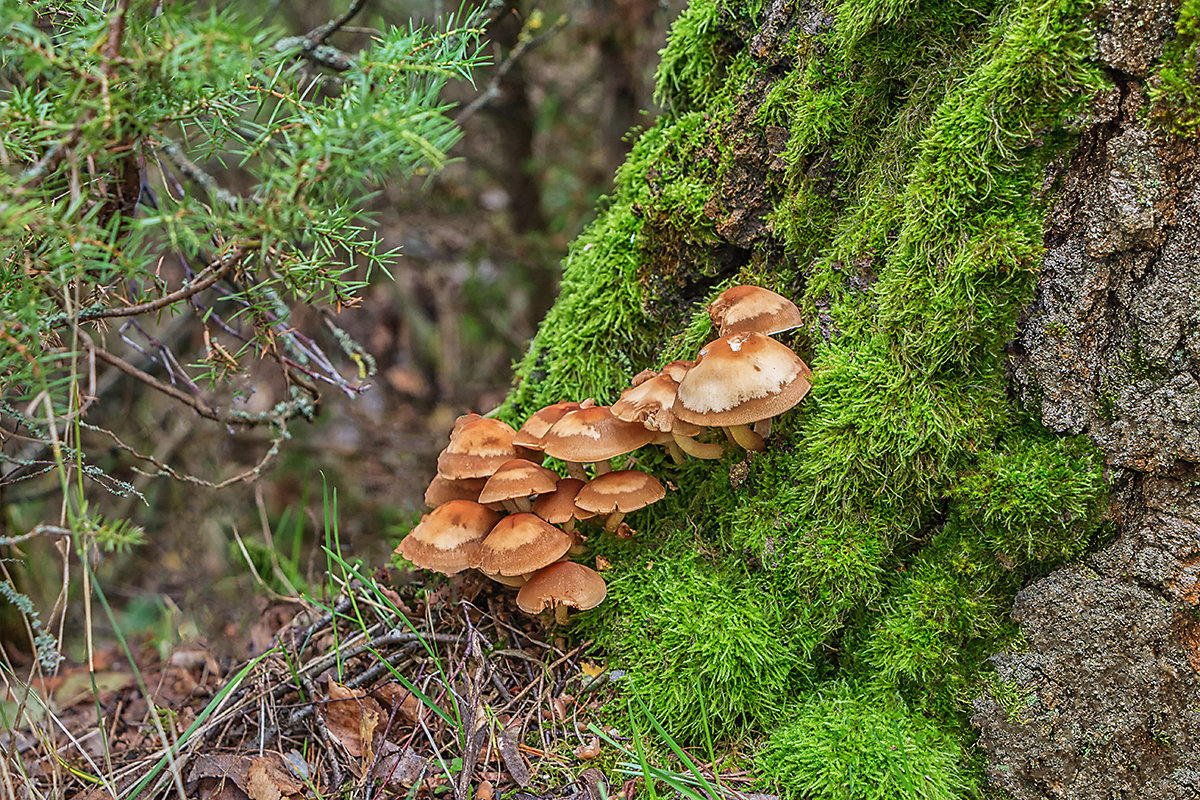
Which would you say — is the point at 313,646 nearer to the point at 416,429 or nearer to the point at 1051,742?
the point at 1051,742

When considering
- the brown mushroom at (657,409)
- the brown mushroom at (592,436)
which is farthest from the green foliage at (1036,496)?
the brown mushroom at (592,436)

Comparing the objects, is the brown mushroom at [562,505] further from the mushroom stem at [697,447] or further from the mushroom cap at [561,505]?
the mushroom stem at [697,447]

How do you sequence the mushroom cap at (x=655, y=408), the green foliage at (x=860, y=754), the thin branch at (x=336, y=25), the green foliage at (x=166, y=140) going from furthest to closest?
the thin branch at (x=336, y=25) → the mushroom cap at (x=655, y=408) → the green foliage at (x=860, y=754) → the green foliage at (x=166, y=140)

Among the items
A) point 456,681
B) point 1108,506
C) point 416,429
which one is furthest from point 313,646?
point 416,429

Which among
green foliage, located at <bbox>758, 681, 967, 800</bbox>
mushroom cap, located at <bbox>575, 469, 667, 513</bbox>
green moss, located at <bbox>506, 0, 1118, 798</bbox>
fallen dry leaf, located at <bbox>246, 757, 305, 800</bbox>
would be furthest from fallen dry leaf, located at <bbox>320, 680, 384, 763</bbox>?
green foliage, located at <bbox>758, 681, 967, 800</bbox>

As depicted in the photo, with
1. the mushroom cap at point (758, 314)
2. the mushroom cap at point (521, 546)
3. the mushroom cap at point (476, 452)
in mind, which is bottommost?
the mushroom cap at point (521, 546)
